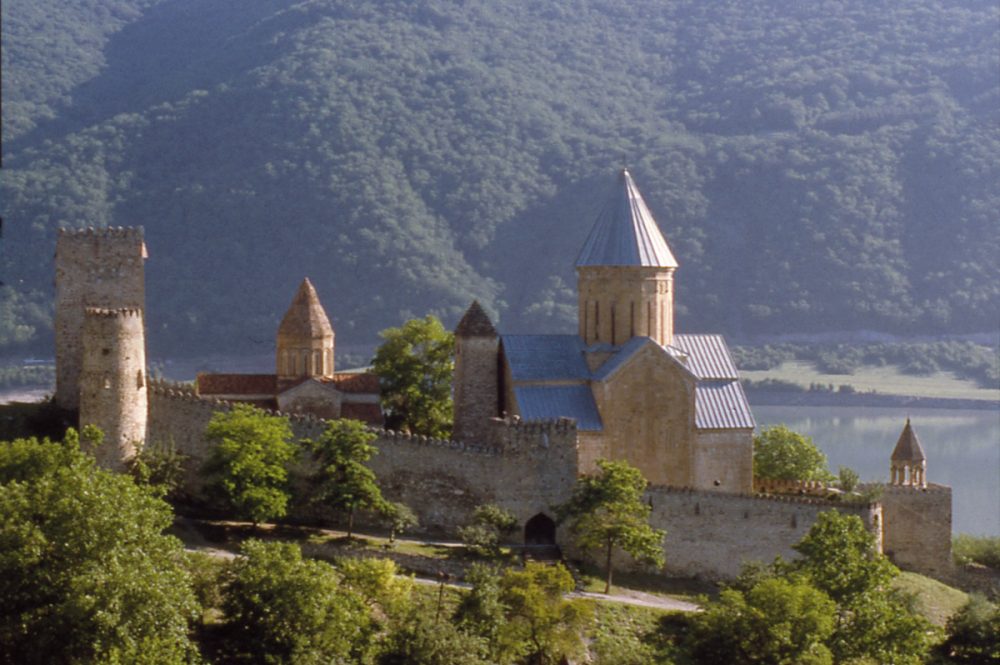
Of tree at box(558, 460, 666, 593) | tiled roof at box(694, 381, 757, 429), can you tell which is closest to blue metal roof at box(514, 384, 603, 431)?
tiled roof at box(694, 381, 757, 429)

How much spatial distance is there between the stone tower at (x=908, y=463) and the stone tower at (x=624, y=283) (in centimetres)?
581

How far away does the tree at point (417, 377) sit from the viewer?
113 ft

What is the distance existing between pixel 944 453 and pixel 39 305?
3558 cm

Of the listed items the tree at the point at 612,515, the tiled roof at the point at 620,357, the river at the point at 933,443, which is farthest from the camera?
the river at the point at 933,443

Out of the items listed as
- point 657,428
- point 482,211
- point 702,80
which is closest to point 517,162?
point 482,211

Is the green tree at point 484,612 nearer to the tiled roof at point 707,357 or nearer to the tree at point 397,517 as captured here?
the tree at point 397,517

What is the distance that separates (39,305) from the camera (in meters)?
49.9

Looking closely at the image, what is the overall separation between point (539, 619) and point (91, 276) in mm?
12096

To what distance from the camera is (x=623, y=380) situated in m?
32.2

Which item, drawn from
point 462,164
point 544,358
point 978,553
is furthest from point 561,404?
→ point 462,164

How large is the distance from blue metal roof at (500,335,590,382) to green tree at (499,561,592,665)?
746 centimetres

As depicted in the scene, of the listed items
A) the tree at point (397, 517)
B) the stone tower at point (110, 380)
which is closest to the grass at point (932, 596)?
the tree at point (397, 517)

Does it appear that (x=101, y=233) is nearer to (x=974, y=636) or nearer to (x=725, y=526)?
(x=725, y=526)

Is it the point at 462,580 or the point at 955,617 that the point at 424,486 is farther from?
the point at 955,617
